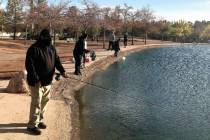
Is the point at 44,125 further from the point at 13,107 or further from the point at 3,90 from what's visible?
the point at 3,90

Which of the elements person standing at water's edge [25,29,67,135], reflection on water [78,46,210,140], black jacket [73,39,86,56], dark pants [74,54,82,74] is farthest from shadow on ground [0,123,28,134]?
black jacket [73,39,86,56]

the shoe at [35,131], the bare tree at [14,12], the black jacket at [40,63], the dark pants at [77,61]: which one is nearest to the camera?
the black jacket at [40,63]

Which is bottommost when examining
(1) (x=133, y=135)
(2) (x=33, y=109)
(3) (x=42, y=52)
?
(1) (x=133, y=135)

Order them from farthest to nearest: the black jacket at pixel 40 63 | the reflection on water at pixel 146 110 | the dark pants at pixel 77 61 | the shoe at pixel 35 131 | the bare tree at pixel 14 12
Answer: the bare tree at pixel 14 12 < the dark pants at pixel 77 61 < the reflection on water at pixel 146 110 < the shoe at pixel 35 131 < the black jacket at pixel 40 63

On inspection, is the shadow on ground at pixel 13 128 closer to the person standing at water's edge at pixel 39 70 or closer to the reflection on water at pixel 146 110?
the person standing at water's edge at pixel 39 70

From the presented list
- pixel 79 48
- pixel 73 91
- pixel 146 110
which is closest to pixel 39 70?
pixel 146 110

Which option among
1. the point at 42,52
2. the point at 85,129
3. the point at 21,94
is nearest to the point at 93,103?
the point at 21,94

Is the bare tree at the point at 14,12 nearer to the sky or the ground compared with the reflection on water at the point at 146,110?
nearer to the sky

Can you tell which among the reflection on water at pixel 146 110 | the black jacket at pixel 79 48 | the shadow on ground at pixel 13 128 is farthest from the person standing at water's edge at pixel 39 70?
the black jacket at pixel 79 48

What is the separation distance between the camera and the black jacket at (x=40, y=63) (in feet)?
32.0

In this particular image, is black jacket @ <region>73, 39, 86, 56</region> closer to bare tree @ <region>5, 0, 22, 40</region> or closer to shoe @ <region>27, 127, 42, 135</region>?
shoe @ <region>27, 127, 42, 135</region>

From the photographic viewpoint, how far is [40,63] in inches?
389

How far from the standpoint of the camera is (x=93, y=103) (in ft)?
54.5

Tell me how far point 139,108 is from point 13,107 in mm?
5036
